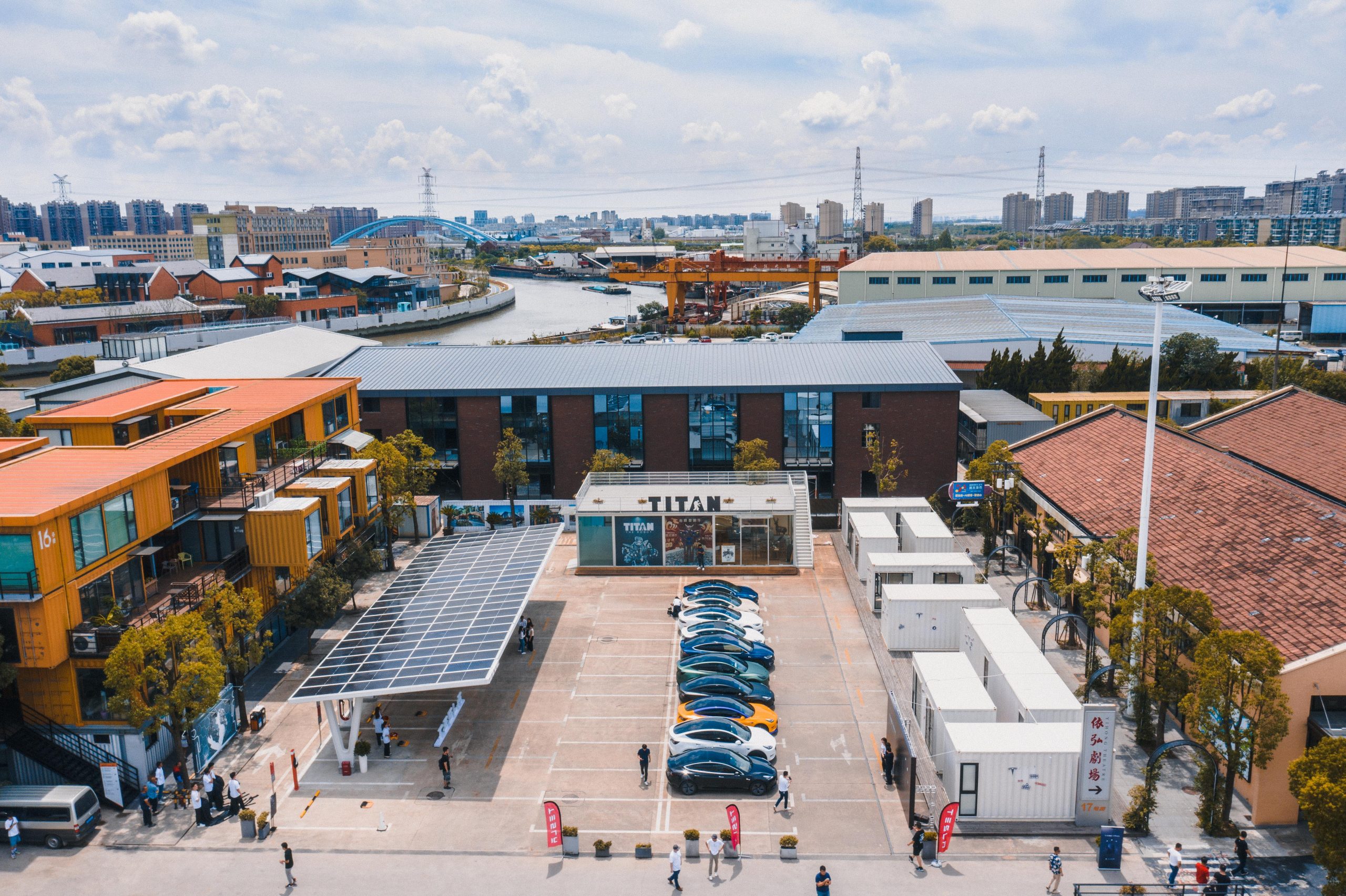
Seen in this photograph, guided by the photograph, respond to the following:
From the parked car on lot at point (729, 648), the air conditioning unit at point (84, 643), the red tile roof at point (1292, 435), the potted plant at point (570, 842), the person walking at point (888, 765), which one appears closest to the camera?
the potted plant at point (570, 842)

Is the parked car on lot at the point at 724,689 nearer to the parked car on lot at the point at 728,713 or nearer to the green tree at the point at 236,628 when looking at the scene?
the parked car on lot at the point at 728,713

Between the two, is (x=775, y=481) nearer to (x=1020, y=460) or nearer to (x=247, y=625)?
(x=1020, y=460)

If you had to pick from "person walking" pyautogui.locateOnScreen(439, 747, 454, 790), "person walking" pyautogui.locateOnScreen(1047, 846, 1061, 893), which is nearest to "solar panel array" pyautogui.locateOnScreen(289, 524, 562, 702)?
"person walking" pyautogui.locateOnScreen(439, 747, 454, 790)

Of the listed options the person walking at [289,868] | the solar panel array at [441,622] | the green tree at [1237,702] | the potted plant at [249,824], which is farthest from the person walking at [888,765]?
the potted plant at [249,824]

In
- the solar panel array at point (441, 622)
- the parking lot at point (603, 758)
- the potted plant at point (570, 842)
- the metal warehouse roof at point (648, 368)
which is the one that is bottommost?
the parking lot at point (603, 758)

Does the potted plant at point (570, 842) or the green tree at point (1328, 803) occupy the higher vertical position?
the green tree at point (1328, 803)

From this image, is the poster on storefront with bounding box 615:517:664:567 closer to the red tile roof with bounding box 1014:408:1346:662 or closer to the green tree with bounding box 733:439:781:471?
the green tree with bounding box 733:439:781:471

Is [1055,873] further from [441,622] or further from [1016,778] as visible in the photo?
[441,622]
